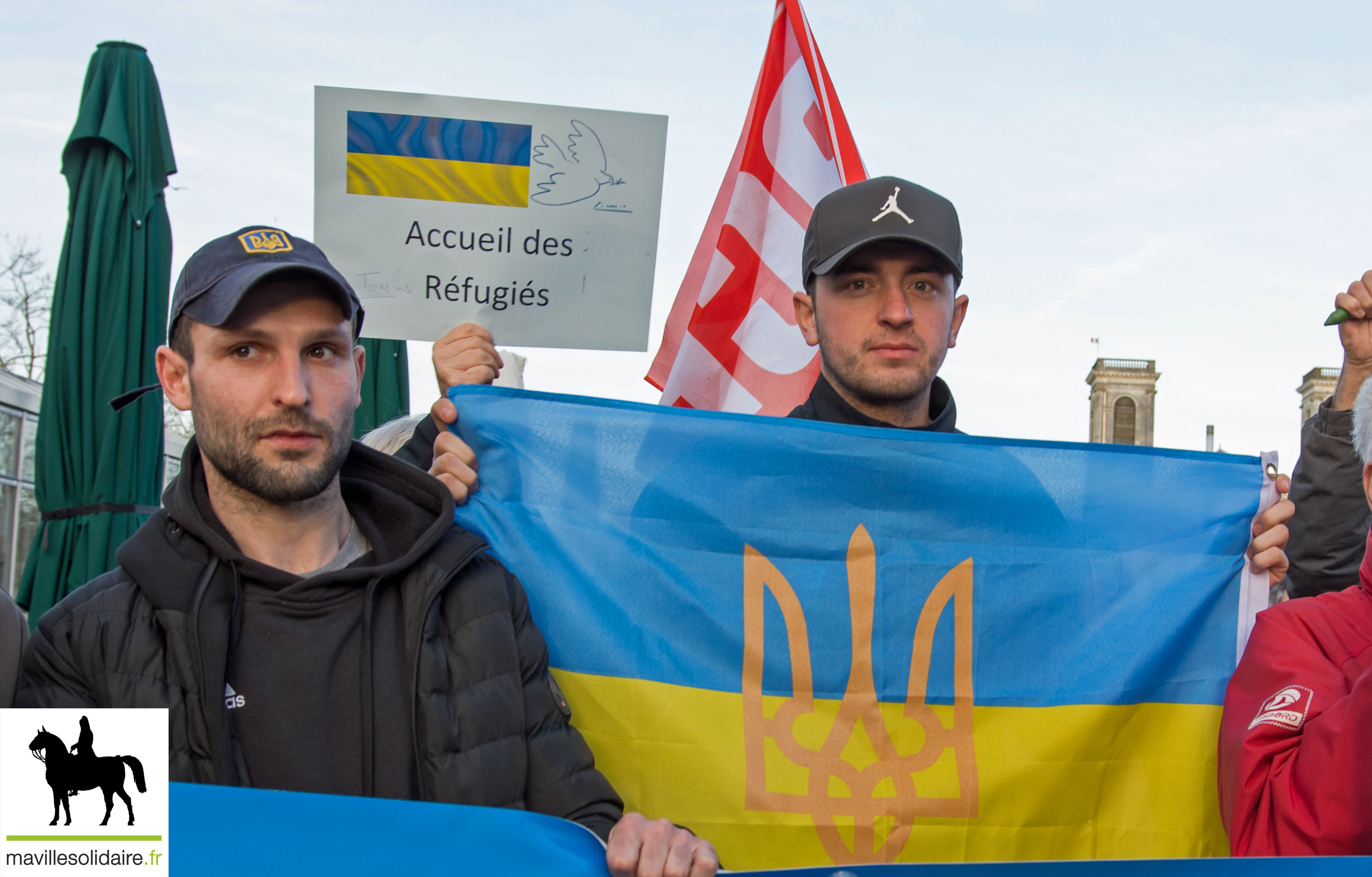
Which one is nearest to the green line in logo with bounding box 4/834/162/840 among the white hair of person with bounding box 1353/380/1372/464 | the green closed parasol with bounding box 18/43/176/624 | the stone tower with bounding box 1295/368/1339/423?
the white hair of person with bounding box 1353/380/1372/464

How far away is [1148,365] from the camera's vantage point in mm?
90250

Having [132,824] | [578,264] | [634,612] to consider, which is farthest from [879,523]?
[132,824]

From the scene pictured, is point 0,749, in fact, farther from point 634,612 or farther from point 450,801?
point 634,612

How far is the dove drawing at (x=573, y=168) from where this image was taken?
9.48 ft

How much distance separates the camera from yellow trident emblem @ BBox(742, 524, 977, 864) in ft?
7.39

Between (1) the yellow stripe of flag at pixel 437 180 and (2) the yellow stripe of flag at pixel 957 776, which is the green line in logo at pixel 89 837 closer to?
(2) the yellow stripe of flag at pixel 957 776

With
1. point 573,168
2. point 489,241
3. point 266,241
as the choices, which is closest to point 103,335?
point 489,241

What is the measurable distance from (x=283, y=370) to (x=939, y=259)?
5.03ft

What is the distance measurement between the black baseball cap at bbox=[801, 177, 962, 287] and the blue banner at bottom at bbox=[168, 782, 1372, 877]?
1470mm

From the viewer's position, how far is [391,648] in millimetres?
1842

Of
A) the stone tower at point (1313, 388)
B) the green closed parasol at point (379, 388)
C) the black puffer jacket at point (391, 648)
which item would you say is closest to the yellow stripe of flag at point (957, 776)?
the black puffer jacket at point (391, 648)

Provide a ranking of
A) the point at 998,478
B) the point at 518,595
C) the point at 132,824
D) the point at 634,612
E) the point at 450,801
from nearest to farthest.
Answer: the point at 132,824 → the point at 450,801 → the point at 518,595 → the point at 634,612 → the point at 998,478

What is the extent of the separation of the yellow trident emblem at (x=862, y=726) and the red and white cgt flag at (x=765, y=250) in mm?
1838

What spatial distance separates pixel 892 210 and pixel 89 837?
2062 millimetres
